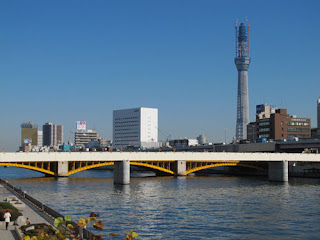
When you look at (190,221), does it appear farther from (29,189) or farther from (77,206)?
(29,189)

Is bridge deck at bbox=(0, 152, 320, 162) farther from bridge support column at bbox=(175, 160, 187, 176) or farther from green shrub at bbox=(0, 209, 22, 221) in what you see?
green shrub at bbox=(0, 209, 22, 221)

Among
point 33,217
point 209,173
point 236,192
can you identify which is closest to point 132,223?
point 33,217

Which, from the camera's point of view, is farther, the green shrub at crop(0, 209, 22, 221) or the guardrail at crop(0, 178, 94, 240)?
the green shrub at crop(0, 209, 22, 221)

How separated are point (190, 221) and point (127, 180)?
52988mm

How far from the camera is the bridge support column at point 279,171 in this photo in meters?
121

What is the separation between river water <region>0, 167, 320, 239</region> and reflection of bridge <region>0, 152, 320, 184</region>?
13097mm

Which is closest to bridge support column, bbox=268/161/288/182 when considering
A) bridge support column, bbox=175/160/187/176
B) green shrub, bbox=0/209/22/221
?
bridge support column, bbox=175/160/187/176

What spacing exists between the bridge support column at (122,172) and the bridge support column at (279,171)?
137 ft

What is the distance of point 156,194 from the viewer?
83.1 meters

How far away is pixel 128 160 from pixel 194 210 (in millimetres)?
49140

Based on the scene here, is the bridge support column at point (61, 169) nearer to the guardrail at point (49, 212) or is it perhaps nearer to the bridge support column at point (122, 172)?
the bridge support column at point (122, 172)

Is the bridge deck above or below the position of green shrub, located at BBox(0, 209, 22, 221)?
above

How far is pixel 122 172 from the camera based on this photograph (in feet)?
348

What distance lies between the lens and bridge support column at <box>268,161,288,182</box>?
398 ft
